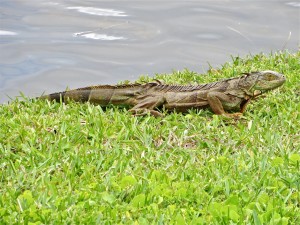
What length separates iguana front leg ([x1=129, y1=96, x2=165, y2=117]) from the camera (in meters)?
7.08

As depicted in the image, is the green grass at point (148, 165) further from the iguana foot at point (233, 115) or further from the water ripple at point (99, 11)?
the water ripple at point (99, 11)

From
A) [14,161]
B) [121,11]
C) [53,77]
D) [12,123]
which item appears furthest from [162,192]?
[121,11]

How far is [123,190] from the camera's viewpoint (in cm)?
510

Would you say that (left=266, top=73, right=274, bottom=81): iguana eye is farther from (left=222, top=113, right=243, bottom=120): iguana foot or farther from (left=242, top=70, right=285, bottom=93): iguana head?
(left=222, top=113, right=243, bottom=120): iguana foot

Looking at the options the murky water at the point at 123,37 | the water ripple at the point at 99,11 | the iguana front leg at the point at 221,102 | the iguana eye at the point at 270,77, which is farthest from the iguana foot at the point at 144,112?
the water ripple at the point at 99,11

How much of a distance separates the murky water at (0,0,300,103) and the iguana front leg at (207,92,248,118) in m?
2.26

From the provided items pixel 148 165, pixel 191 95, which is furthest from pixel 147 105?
pixel 148 165

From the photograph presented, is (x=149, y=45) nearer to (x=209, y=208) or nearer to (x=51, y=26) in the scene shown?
(x=51, y=26)

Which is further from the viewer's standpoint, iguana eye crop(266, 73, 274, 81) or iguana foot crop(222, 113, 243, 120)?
iguana eye crop(266, 73, 274, 81)

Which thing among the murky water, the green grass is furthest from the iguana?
the murky water

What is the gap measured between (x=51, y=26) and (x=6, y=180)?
5872 mm

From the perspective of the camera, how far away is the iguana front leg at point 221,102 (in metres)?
7.13

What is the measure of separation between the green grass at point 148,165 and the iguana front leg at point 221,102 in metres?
0.09

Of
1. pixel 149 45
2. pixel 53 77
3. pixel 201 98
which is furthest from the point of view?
pixel 149 45
